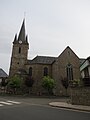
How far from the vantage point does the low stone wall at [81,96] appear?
49.1 ft

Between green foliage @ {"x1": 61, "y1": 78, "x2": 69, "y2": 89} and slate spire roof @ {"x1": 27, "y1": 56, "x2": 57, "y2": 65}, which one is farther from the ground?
slate spire roof @ {"x1": 27, "y1": 56, "x2": 57, "y2": 65}

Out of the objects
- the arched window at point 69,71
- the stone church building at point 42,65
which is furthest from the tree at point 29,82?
the arched window at point 69,71

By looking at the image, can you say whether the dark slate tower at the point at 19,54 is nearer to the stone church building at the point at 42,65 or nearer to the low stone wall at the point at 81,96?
the stone church building at the point at 42,65

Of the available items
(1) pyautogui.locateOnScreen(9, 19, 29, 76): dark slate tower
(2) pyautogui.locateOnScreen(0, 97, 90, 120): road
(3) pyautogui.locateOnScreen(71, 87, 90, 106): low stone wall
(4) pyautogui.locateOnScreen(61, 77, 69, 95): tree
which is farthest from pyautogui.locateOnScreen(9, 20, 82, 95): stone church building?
(2) pyautogui.locateOnScreen(0, 97, 90, 120): road

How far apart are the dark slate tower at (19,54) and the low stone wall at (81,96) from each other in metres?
27.2

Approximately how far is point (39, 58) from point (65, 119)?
37.0 m

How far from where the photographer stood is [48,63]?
Answer: 42469mm

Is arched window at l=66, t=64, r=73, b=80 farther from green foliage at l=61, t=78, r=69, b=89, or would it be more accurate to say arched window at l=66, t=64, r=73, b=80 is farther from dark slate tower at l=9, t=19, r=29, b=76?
dark slate tower at l=9, t=19, r=29, b=76

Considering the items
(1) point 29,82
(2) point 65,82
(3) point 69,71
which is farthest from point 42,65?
(2) point 65,82

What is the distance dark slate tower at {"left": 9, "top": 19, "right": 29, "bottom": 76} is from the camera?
42.8m

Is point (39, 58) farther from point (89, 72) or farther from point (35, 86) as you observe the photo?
point (89, 72)

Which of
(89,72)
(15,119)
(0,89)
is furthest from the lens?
(0,89)

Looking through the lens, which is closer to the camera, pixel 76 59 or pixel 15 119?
pixel 15 119

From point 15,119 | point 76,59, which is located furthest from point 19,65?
point 15,119
